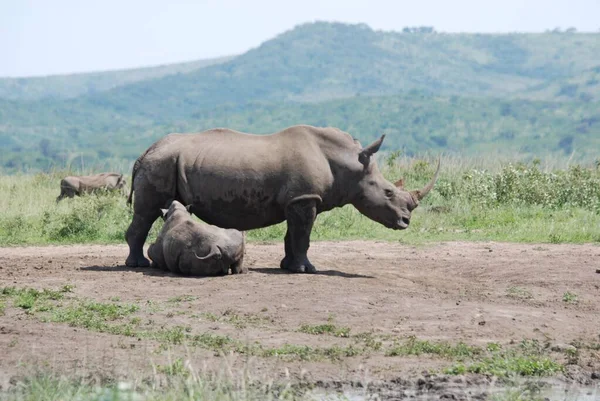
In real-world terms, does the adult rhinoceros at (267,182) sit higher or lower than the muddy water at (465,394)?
higher

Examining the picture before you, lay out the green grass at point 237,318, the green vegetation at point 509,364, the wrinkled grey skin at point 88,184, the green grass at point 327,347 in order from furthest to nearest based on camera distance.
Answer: the wrinkled grey skin at point 88,184 < the green grass at point 237,318 < the green grass at point 327,347 < the green vegetation at point 509,364

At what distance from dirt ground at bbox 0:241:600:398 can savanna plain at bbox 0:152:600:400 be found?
0.02m

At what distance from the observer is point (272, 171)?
Answer: 41.7 ft

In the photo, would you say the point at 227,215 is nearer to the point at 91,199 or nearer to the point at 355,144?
the point at 355,144

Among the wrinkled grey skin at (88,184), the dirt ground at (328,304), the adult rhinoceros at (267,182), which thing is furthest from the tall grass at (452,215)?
the adult rhinoceros at (267,182)

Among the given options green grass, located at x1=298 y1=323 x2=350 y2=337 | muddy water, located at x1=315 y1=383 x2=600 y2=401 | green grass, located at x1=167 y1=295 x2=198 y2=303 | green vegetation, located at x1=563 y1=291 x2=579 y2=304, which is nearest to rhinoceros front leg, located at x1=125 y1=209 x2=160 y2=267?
green grass, located at x1=167 y1=295 x2=198 y2=303

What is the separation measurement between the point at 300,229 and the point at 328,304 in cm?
221

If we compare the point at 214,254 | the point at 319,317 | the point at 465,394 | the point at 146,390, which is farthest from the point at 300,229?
the point at 146,390

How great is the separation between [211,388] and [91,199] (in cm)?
1122

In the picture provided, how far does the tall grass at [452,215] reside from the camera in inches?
654

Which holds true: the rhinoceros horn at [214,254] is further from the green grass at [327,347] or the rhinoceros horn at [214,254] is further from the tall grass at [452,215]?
the tall grass at [452,215]

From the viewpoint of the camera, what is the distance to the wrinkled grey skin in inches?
901

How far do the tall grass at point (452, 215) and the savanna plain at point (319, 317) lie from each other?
0.07m

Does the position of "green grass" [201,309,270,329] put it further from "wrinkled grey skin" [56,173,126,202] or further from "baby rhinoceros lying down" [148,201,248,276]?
"wrinkled grey skin" [56,173,126,202]
